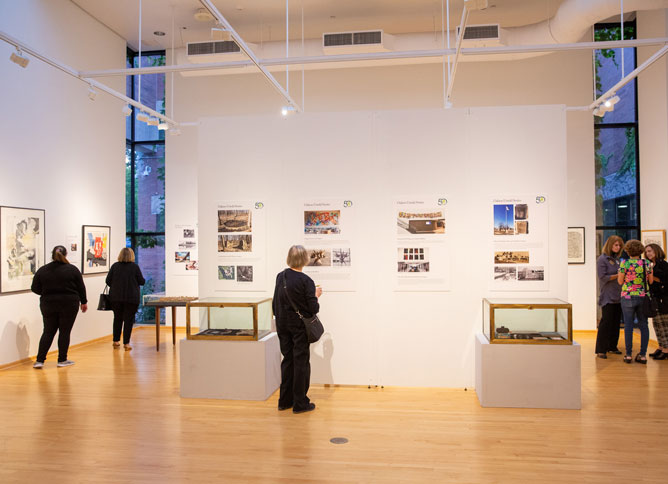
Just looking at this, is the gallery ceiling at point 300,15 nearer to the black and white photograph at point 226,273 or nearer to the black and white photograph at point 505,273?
the black and white photograph at point 226,273

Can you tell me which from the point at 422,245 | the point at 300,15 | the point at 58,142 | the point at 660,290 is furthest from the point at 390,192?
the point at 58,142

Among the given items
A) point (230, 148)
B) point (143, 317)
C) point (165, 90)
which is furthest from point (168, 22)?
point (143, 317)

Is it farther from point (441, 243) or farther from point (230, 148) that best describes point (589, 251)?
point (230, 148)

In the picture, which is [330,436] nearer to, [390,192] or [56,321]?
[390,192]

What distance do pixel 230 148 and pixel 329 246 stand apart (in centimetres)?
163

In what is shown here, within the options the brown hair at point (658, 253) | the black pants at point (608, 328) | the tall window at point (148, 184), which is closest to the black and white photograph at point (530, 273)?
the black pants at point (608, 328)

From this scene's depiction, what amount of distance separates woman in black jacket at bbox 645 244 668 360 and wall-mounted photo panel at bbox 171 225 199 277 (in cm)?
770

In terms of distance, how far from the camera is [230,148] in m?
6.18

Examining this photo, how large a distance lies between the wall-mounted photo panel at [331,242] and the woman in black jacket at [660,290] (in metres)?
4.30

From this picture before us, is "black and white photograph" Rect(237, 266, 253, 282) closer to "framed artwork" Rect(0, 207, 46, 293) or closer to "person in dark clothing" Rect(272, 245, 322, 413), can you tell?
"person in dark clothing" Rect(272, 245, 322, 413)

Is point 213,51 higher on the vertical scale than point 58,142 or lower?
higher

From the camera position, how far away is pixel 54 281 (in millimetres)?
6965

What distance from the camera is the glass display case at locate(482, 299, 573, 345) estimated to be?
515 cm

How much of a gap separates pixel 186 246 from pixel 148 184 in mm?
1650
